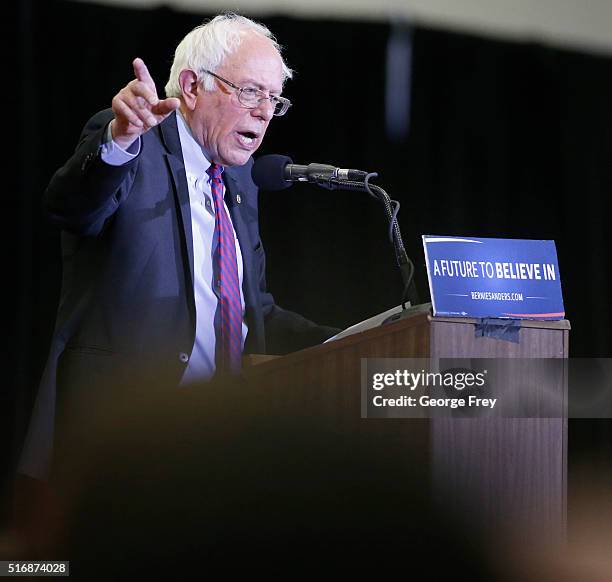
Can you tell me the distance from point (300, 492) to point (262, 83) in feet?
3.82

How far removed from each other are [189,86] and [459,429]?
1.18m

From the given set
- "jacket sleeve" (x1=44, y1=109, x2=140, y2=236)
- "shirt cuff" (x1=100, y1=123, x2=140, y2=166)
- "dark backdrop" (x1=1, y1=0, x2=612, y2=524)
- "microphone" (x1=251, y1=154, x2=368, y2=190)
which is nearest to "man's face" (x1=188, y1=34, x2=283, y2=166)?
"microphone" (x1=251, y1=154, x2=368, y2=190)

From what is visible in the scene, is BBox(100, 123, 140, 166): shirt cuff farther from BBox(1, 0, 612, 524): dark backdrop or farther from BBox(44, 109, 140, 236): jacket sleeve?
BBox(1, 0, 612, 524): dark backdrop

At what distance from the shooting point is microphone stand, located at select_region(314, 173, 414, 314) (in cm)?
169

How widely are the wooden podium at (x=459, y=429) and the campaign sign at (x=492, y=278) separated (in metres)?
0.03

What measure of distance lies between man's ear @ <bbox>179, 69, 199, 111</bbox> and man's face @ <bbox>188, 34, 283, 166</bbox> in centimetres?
2

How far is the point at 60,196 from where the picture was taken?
1793 millimetres

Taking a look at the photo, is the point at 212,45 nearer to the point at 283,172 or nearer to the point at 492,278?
the point at 283,172

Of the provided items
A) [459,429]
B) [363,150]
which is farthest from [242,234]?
[363,150]

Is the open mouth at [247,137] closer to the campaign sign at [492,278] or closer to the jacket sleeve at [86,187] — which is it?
the jacket sleeve at [86,187]

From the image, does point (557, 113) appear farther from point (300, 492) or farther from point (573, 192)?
point (300, 492)

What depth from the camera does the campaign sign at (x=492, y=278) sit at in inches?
58.2

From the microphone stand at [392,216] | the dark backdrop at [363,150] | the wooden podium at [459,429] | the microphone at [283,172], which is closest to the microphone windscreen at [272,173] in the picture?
the microphone at [283,172]

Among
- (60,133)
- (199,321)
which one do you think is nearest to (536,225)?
(60,133)
